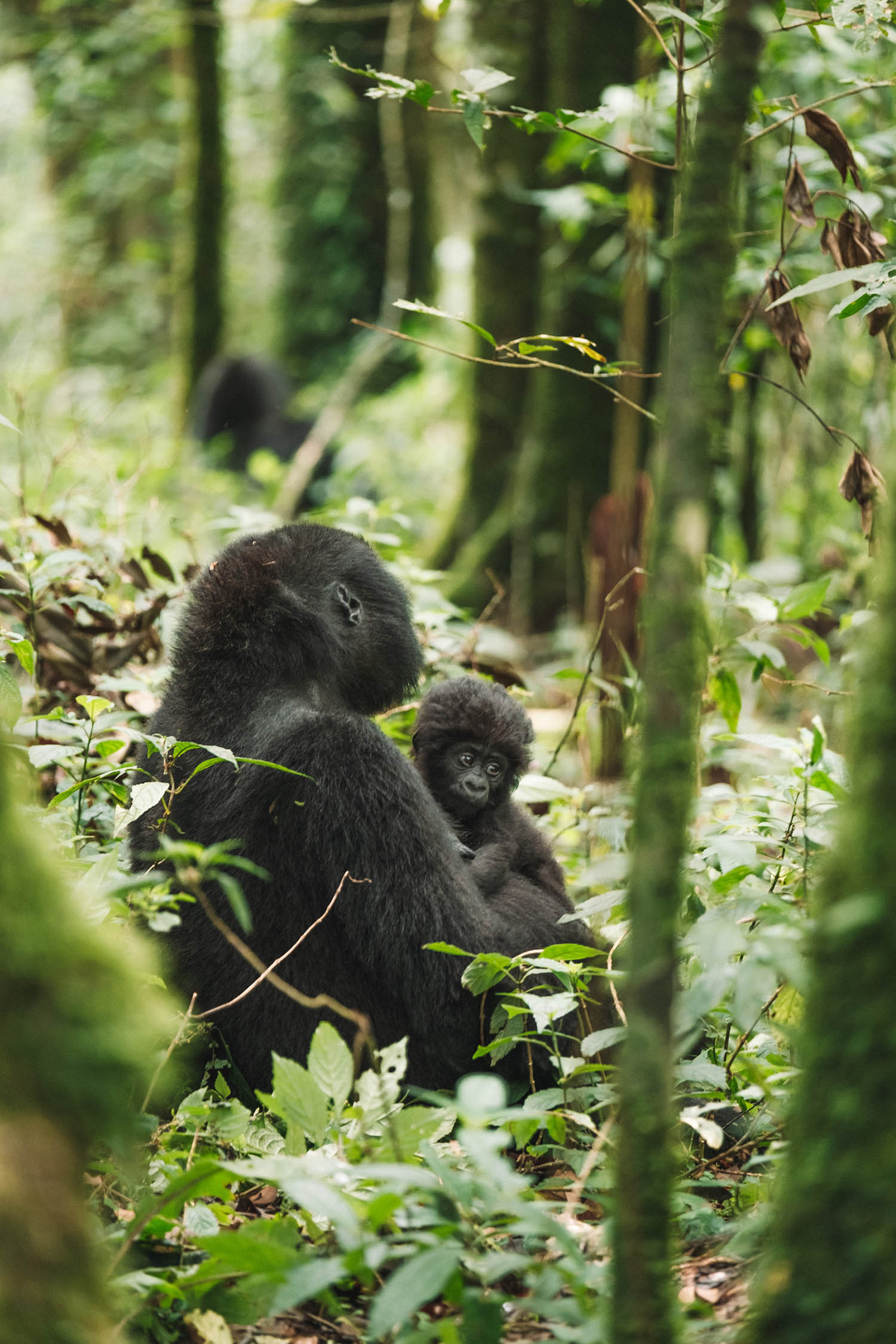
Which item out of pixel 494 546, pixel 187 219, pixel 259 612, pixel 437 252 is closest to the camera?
pixel 259 612

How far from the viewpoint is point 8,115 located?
16719 mm

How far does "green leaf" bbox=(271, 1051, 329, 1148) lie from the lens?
1.78 metres

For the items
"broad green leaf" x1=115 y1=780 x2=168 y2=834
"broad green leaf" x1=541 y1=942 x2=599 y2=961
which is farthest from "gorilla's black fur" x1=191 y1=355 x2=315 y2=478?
"broad green leaf" x1=541 y1=942 x2=599 y2=961

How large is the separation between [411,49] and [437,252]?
7.02 ft

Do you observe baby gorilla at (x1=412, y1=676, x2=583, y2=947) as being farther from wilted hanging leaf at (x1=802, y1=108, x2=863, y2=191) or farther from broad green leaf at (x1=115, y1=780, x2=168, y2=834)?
wilted hanging leaf at (x1=802, y1=108, x2=863, y2=191)

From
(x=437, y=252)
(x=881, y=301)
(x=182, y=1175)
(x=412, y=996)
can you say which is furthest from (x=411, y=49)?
(x=182, y=1175)

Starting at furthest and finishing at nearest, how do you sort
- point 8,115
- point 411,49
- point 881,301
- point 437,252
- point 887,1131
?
point 8,115
point 437,252
point 411,49
point 881,301
point 887,1131

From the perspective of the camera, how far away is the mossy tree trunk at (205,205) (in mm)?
9008

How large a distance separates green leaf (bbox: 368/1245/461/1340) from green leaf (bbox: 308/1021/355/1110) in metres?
0.45

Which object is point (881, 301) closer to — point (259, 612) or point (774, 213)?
point (259, 612)

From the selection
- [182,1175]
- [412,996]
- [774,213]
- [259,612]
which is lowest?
[412,996]

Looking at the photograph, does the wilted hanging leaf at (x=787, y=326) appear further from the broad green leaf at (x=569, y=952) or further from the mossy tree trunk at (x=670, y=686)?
the broad green leaf at (x=569, y=952)

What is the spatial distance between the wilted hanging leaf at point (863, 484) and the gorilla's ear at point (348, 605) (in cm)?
122

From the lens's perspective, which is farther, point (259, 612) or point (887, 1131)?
point (259, 612)
